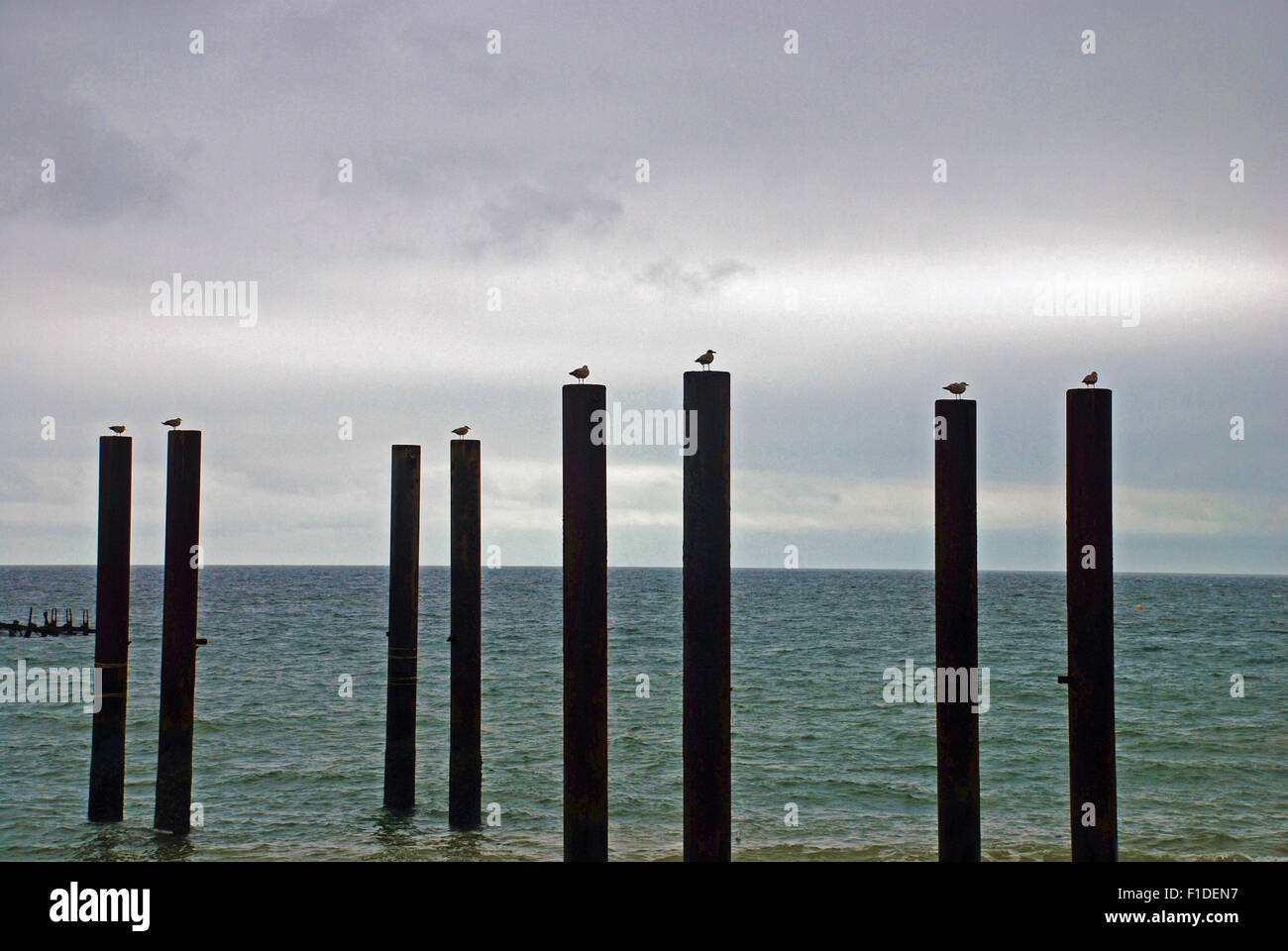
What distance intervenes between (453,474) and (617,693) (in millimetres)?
20352

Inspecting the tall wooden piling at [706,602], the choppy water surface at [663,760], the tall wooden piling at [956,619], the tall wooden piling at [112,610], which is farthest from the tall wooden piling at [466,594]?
the tall wooden piling at [956,619]


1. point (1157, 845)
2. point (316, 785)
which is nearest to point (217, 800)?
point (316, 785)

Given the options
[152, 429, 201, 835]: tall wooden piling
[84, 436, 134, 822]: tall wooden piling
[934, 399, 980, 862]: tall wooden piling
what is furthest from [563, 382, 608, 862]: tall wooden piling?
[84, 436, 134, 822]: tall wooden piling

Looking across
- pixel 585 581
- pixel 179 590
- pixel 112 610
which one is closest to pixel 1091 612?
pixel 585 581

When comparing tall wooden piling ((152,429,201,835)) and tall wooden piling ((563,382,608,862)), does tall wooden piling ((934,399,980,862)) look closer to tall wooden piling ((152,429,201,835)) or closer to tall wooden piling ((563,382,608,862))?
tall wooden piling ((563,382,608,862))

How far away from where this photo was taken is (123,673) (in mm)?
13781

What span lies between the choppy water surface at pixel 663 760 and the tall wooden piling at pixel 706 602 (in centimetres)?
646

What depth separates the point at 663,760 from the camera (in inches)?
910

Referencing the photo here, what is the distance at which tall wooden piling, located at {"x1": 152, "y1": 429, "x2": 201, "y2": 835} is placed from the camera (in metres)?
13.2

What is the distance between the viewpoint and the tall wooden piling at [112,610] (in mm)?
13586

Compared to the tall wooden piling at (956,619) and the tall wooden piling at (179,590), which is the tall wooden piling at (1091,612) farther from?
the tall wooden piling at (179,590)

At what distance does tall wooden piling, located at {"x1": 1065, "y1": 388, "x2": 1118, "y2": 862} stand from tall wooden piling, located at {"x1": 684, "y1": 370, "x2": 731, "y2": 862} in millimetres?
2553
